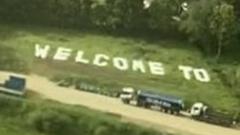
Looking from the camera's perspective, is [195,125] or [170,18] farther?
[170,18]

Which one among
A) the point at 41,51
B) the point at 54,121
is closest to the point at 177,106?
the point at 54,121

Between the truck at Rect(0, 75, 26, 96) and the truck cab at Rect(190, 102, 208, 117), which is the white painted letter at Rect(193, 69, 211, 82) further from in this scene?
the truck at Rect(0, 75, 26, 96)

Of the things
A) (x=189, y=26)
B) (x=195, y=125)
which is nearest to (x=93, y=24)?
(x=189, y=26)

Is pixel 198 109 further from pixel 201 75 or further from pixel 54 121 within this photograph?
pixel 54 121

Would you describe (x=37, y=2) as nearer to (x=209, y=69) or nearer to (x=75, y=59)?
(x=75, y=59)

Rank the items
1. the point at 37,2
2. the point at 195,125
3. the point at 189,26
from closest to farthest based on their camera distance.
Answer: the point at 195,125
the point at 189,26
the point at 37,2

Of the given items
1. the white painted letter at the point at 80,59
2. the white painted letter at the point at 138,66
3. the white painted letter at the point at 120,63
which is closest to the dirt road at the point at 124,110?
the white painted letter at the point at 80,59
